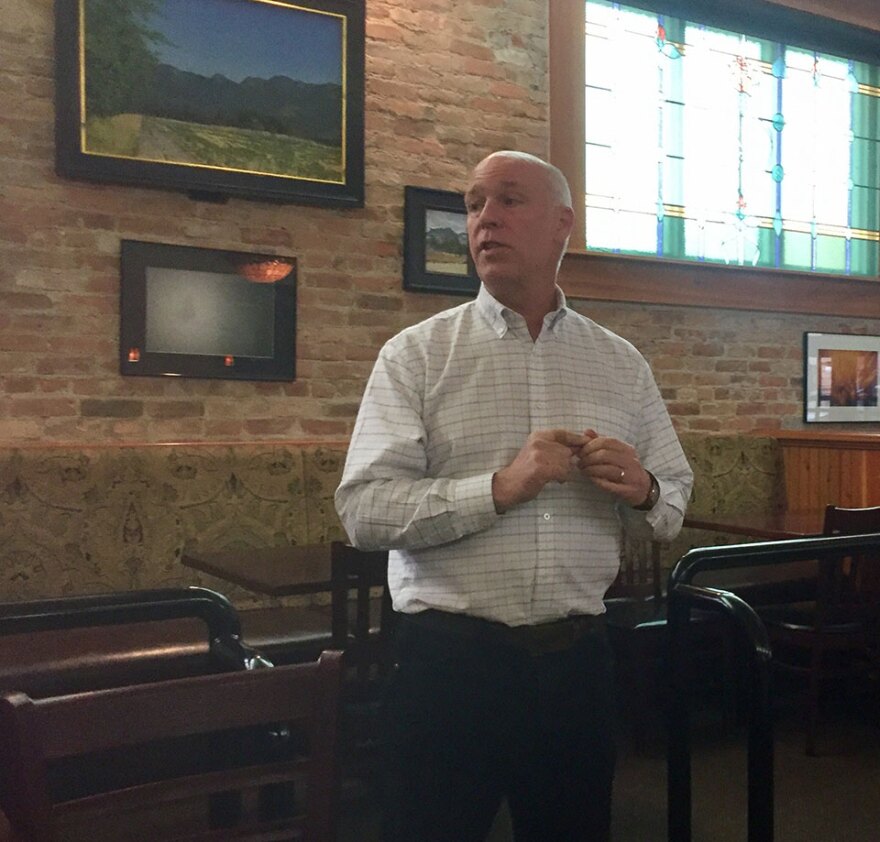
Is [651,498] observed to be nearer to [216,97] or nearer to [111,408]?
[111,408]

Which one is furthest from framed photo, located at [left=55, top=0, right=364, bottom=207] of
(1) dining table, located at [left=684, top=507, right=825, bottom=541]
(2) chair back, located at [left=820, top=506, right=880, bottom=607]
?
(2) chair back, located at [left=820, top=506, right=880, bottom=607]

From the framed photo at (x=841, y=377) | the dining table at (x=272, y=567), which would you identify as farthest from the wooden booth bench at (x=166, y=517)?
the framed photo at (x=841, y=377)

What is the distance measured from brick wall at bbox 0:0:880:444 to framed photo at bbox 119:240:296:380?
2.2 inches

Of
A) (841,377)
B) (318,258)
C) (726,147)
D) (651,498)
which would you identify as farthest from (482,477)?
(841,377)

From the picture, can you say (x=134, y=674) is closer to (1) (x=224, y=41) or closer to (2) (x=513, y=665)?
(2) (x=513, y=665)

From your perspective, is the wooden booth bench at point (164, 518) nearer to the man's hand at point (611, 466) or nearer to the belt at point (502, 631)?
the belt at point (502, 631)

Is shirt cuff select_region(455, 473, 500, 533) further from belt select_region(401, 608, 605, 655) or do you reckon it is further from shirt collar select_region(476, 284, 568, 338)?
shirt collar select_region(476, 284, 568, 338)

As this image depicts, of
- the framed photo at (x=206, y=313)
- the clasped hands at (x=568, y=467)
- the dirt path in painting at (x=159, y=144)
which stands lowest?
the clasped hands at (x=568, y=467)

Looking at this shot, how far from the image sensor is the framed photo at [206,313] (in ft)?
13.1

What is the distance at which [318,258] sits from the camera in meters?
4.39

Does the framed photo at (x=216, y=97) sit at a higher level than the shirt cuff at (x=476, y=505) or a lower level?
higher

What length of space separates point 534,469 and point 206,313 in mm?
2976

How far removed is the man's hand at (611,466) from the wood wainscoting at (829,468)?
386 centimetres

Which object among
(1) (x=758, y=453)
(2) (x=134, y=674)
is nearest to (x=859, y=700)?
(1) (x=758, y=453)
